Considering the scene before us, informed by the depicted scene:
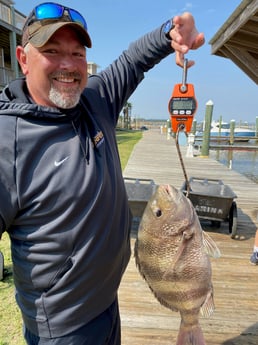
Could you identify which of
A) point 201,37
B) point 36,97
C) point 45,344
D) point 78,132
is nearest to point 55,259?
point 45,344

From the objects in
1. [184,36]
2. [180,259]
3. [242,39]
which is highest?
[242,39]

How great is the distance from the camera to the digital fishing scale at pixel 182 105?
5.56 ft

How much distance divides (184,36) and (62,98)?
33.5 inches

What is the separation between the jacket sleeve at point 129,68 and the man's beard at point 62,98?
1.28 feet

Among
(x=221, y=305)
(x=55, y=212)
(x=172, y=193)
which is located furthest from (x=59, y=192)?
(x=221, y=305)

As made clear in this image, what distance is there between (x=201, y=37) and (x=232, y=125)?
71.0 ft

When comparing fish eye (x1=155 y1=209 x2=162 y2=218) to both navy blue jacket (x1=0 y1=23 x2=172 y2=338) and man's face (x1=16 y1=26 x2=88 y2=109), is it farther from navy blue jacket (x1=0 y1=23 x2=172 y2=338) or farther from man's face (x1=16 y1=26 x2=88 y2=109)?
man's face (x1=16 y1=26 x2=88 y2=109)

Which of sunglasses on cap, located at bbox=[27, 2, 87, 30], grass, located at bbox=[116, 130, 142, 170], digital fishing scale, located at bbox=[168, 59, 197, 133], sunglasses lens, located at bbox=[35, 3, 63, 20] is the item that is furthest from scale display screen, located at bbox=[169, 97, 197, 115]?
grass, located at bbox=[116, 130, 142, 170]

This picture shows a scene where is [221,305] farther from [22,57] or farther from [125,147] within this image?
[125,147]

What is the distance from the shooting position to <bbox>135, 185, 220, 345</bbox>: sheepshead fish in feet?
5.13

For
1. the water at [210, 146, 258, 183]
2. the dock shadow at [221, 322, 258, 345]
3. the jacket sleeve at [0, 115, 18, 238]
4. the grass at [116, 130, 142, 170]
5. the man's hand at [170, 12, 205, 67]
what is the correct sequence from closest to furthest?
1. the jacket sleeve at [0, 115, 18, 238]
2. the man's hand at [170, 12, 205, 67]
3. the dock shadow at [221, 322, 258, 345]
4. the grass at [116, 130, 142, 170]
5. the water at [210, 146, 258, 183]

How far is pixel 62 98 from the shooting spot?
1.49 metres

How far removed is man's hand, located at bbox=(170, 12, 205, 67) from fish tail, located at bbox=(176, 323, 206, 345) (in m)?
1.48

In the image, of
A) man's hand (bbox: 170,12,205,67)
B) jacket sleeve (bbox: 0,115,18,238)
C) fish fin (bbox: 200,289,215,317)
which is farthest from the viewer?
man's hand (bbox: 170,12,205,67)
